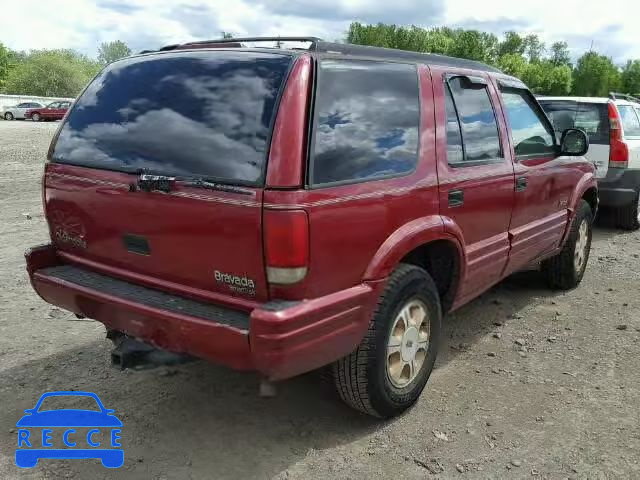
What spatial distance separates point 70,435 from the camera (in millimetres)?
3174

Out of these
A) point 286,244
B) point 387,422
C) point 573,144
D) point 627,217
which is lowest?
point 387,422

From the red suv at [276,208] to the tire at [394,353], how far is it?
0.01 meters

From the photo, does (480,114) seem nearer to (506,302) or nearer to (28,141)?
(506,302)

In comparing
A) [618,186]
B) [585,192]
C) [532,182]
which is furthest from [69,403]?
[618,186]

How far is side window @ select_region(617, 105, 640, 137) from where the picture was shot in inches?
318

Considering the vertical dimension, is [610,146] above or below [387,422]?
above

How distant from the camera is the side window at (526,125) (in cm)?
437

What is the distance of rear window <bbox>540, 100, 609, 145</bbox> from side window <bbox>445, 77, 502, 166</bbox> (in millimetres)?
4263

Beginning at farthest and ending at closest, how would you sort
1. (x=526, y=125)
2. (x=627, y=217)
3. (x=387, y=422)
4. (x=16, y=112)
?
(x=16, y=112) → (x=627, y=217) → (x=526, y=125) → (x=387, y=422)

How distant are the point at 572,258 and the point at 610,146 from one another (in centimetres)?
296

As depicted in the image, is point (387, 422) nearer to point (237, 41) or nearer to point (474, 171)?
point (474, 171)

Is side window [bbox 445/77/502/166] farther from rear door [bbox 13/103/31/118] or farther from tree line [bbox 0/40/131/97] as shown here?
tree line [bbox 0/40/131/97]

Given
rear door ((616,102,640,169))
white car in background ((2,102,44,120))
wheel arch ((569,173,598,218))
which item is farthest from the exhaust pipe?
white car in background ((2,102,44,120))

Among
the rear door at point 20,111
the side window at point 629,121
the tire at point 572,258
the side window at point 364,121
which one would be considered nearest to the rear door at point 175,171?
the side window at point 364,121
